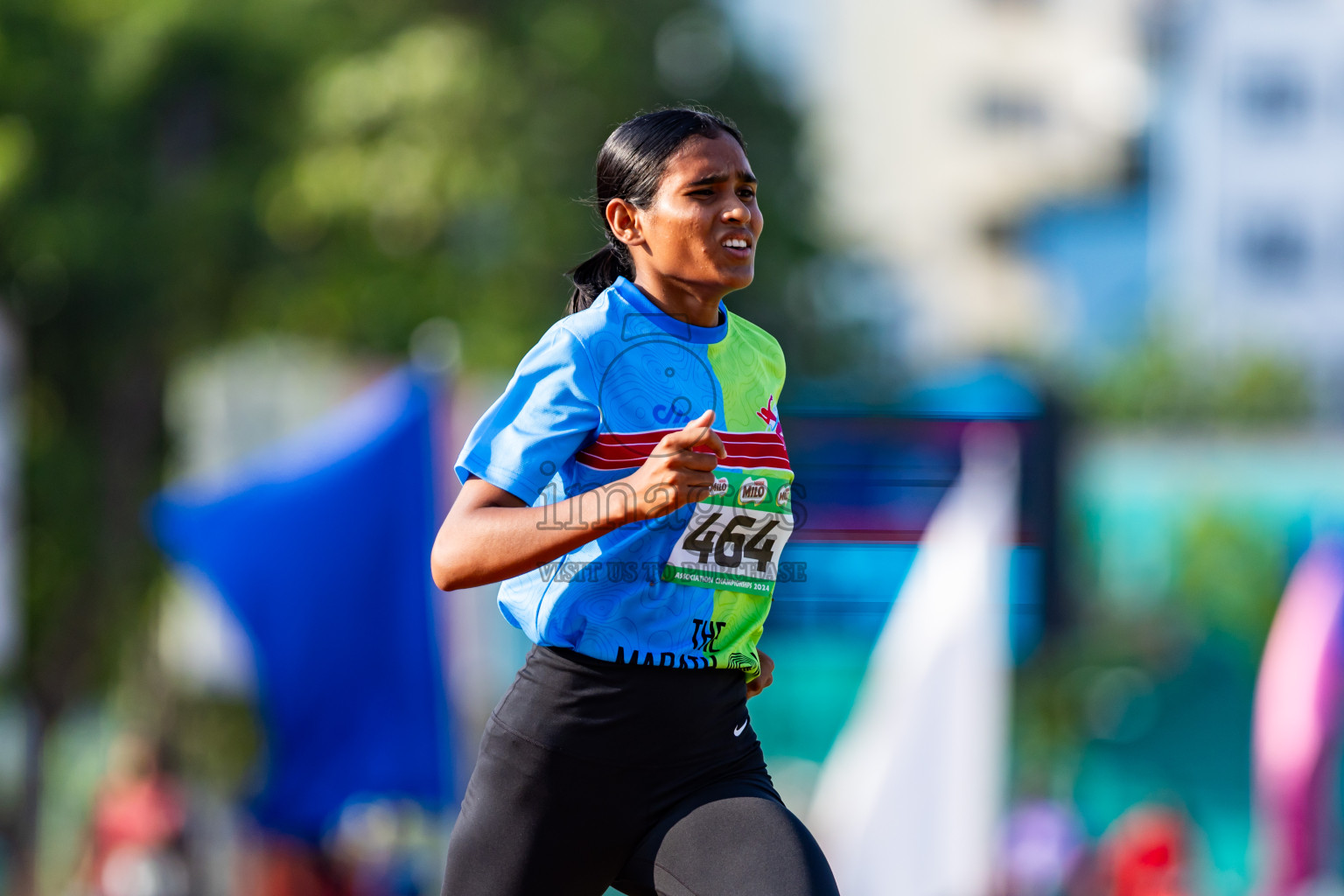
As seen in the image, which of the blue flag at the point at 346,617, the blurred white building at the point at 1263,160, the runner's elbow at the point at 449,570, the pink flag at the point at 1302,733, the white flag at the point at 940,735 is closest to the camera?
the runner's elbow at the point at 449,570

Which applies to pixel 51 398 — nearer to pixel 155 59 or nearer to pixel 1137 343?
pixel 155 59

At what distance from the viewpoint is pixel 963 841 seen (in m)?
7.30

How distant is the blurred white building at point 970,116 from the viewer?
39.3 metres

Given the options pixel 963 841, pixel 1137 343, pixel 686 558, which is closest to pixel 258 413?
pixel 963 841

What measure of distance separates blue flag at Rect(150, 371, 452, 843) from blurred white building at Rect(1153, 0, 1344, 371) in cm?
3262

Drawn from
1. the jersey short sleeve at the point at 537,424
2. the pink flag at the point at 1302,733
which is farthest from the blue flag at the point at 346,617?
the jersey short sleeve at the point at 537,424

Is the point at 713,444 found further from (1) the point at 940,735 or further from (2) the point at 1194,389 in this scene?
(2) the point at 1194,389

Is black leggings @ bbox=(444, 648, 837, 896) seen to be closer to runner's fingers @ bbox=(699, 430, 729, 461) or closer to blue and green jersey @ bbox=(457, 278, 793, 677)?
blue and green jersey @ bbox=(457, 278, 793, 677)

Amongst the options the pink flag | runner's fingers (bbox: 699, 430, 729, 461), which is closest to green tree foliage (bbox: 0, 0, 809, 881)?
the pink flag

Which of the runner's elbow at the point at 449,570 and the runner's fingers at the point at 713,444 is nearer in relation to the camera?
the runner's fingers at the point at 713,444

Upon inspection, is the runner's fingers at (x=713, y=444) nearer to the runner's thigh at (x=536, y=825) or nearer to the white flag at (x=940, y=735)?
the runner's thigh at (x=536, y=825)

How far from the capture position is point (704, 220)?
9.02 feet

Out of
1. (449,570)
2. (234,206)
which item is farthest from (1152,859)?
(234,206)

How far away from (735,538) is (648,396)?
0.89ft
